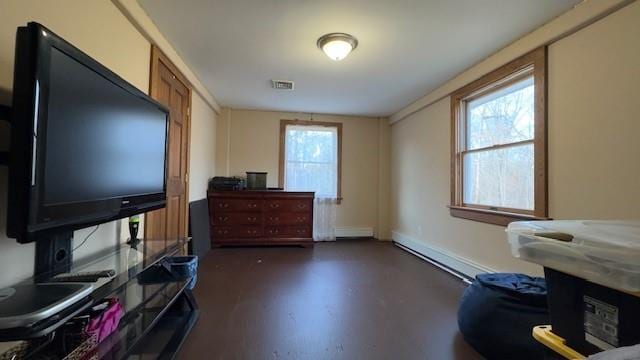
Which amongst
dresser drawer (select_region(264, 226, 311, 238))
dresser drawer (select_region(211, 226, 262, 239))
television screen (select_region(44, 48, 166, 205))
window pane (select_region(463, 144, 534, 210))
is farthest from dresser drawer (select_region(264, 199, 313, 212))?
television screen (select_region(44, 48, 166, 205))

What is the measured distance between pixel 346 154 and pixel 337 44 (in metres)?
2.96

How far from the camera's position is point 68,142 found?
108 cm

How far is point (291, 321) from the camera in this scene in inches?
83.9

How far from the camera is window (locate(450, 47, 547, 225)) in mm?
2357

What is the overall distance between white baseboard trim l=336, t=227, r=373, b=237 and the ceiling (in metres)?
2.59

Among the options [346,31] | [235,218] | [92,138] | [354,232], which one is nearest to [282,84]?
[346,31]

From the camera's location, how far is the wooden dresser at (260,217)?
438 centimetres

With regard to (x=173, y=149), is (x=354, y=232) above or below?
below

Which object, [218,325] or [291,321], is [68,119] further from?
[291,321]

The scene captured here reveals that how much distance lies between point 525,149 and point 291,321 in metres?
2.54

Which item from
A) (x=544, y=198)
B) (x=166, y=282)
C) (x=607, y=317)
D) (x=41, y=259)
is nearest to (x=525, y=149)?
(x=544, y=198)

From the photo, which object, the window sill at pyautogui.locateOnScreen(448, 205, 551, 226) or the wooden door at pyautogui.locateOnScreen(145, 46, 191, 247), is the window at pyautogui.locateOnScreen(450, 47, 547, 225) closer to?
the window sill at pyautogui.locateOnScreen(448, 205, 551, 226)

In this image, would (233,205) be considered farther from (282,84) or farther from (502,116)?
(502,116)

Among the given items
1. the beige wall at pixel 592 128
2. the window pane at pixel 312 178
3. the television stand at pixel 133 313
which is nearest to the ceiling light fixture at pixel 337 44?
the beige wall at pixel 592 128
